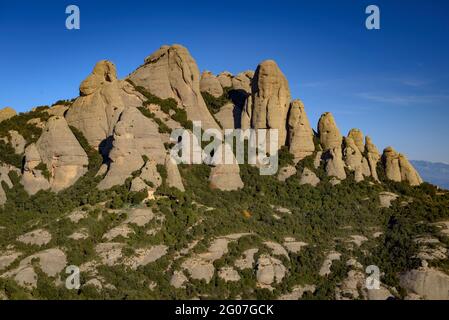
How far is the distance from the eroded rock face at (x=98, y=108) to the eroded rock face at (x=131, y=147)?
550cm

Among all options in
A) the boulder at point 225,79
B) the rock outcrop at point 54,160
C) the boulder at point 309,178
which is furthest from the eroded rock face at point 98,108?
the boulder at point 309,178

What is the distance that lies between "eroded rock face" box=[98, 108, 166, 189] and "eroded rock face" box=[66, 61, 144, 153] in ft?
18.0

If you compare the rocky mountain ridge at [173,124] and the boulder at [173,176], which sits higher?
the rocky mountain ridge at [173,124]

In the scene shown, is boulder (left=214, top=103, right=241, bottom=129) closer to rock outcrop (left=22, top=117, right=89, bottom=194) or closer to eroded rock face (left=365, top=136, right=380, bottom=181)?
eroded rock face (left=365, top=136, right=380, bottom=181)

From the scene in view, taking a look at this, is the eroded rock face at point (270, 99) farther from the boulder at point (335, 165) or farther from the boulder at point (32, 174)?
the boulder at point (32, 174)

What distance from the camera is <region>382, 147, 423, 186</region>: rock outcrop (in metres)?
93.6

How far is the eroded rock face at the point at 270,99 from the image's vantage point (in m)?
92.1

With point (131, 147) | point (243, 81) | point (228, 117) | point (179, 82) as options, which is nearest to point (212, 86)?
point (243, 81)

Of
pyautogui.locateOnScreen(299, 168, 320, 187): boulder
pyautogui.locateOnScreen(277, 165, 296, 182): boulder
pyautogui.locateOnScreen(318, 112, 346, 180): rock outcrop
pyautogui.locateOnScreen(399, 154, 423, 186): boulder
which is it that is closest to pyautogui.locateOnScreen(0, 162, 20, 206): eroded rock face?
pyautogui.locateOnScreen(277, 165, 296, 182): boulder

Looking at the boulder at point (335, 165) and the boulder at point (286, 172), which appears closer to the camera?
the boulder at point (335, 165)

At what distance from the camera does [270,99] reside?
304ft

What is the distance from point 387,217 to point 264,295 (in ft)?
99.4
